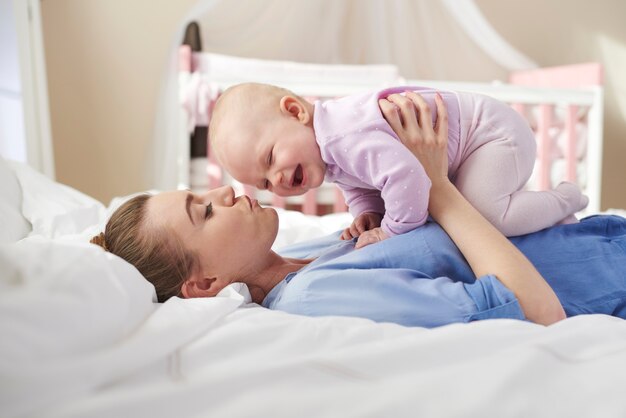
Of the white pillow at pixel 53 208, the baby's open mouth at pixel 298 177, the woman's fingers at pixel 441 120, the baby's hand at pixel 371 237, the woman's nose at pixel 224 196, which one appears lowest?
the white pillow at pixel 53 208

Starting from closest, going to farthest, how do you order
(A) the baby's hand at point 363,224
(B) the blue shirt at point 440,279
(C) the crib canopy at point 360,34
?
(B) the blue shirt at point 440,279, (A) the baby's hand at point 363,224, (C) the crib canopy at point 360,34

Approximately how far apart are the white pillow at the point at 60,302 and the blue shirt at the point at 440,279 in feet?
0.94

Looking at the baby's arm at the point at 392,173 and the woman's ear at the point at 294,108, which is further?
the woman's ear at the point at 294,108

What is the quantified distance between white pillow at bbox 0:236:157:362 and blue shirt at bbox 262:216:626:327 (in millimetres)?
286

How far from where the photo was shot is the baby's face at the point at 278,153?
1113mm

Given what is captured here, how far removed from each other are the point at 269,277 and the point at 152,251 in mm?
226

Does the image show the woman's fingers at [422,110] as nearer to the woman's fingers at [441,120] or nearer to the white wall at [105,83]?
the woman's fingers at [441,120]

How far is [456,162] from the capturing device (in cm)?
116

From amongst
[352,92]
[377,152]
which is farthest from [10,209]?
[352,92]

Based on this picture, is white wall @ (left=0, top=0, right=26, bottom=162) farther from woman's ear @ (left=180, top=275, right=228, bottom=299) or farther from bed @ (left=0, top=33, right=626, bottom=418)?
bed @ (left=0, top=33, right=626, bottom=418)

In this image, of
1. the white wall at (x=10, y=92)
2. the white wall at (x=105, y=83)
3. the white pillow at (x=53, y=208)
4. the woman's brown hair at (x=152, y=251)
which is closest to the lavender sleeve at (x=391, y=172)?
the woman's brown hair at (x=152, y=251)

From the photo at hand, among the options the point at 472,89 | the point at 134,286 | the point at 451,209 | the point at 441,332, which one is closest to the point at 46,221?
the point at 134,286

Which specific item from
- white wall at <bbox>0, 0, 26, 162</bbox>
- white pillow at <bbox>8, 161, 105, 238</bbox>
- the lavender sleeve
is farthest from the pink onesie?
white wall at <bbox>0, 0, 26, 162</bbox>

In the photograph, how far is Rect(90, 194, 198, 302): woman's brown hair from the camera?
3.32ft
